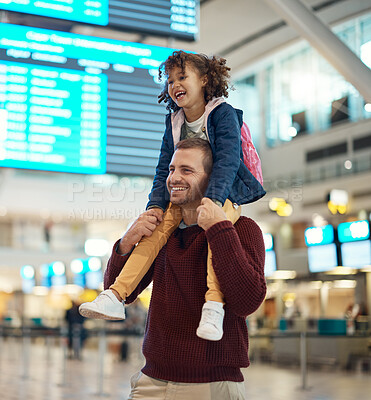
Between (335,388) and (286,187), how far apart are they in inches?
324

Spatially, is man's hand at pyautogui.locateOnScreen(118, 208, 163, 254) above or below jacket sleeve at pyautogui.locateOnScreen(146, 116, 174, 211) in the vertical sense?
below

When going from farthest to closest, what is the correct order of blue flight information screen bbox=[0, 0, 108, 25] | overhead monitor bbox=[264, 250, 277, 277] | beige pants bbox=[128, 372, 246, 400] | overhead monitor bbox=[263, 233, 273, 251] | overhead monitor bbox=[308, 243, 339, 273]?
overhead monitor bbox=[263, 233, 273, 251]
overhead monitor bbox=[264, 250, 277, 277]
overhead monitor bbox=[308, 243, 339, 273]
blue flight information screen bbox=[0, 0, 108, 25]
beige pants bbox=[128, 372, 246, 400]

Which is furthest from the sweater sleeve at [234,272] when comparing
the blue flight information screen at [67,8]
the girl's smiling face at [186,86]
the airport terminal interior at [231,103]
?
the blue flight information screen at [67,8]

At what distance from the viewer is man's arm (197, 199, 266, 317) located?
1821mm

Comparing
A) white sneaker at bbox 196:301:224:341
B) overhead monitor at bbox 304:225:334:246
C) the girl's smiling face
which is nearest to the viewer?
white sneaker at bbox 196:301:224:341

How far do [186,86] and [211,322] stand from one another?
34.2 inches

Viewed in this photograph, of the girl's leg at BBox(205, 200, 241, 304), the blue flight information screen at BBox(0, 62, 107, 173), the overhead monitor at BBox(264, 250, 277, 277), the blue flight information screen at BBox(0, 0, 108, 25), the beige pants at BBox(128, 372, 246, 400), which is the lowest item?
the beige pants at BBox(128, 372, 246, 400)

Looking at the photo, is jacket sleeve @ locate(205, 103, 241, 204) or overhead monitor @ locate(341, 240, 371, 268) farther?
overhead monitor @ locate(341, 240, 371, 268)

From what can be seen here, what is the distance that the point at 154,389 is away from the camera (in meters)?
1.96

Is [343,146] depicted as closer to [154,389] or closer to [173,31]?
[173,31]

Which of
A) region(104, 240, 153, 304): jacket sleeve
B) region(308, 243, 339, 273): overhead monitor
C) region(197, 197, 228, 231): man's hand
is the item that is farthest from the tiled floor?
region(197, 197, 228, 231): man's hand

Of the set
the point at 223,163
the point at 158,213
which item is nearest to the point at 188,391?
the point at 158,213

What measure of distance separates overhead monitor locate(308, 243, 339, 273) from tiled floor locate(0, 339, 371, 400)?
208cm

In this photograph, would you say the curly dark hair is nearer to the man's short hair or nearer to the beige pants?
the man's short hair
